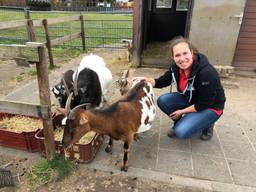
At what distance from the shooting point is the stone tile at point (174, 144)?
12.2ft

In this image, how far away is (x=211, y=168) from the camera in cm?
332

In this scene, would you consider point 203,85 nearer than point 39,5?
Yes

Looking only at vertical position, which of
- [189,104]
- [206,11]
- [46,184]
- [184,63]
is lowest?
[46,184]

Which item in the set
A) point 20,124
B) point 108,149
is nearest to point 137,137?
point 108,149

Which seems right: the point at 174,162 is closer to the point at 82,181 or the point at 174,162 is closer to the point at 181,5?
the point at 82,181

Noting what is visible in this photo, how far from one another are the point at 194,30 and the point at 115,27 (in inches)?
241

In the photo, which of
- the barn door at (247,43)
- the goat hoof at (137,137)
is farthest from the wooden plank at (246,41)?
the goat hoof at (137,137)

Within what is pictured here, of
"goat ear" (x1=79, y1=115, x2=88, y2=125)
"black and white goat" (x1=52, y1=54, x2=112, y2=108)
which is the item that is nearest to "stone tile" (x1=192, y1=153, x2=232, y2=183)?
"goat ear" (x1=79, y1=115, x2=88, y2=125)

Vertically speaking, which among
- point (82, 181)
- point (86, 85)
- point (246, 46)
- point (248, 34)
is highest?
point (248, 34)

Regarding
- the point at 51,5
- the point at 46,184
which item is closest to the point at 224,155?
the point at 46,184

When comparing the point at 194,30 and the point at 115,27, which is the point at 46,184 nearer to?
the point at 194,30

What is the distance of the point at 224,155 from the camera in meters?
3.58

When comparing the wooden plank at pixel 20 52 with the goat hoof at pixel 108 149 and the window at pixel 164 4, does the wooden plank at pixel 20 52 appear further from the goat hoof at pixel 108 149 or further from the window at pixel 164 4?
the window at pixel 164 4

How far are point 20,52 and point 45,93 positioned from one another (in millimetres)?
520
